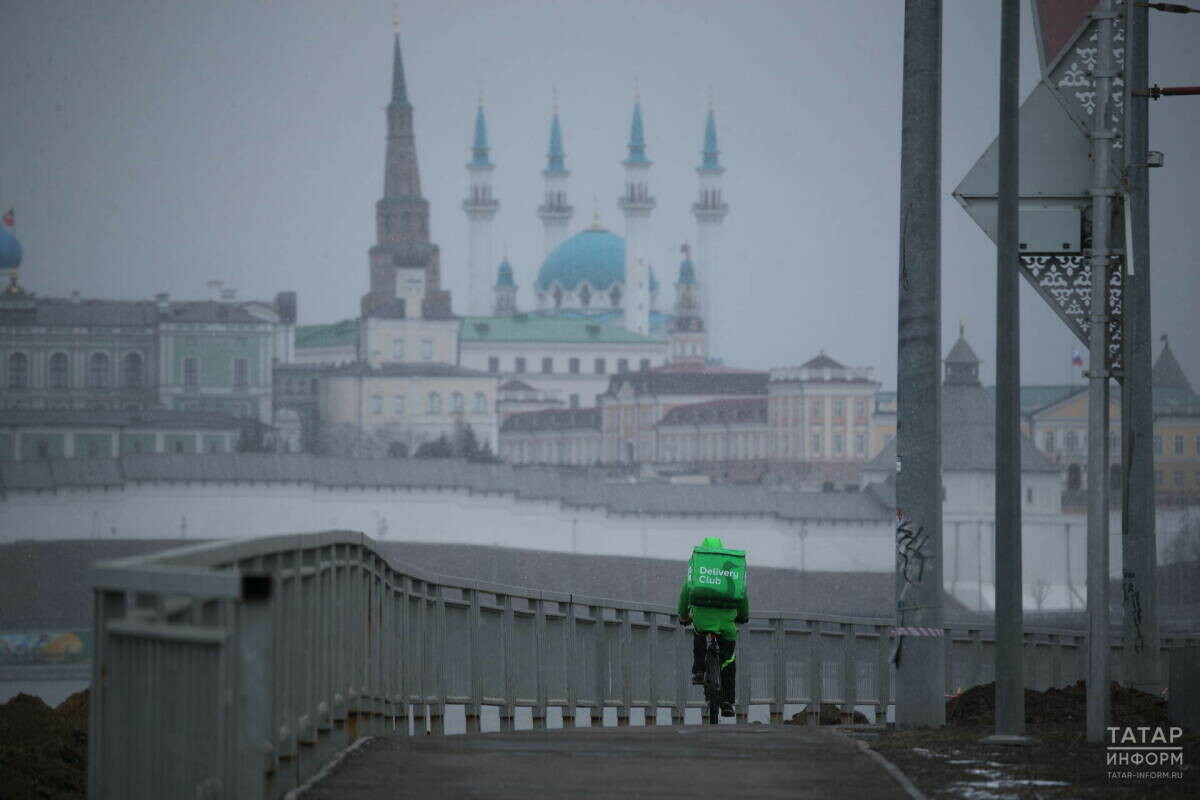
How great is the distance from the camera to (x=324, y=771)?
7.56 meters

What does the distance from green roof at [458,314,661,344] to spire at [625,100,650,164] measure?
22.2m

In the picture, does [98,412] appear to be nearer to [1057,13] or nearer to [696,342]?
[696,342]

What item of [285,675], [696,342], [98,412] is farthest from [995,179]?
[696,342]

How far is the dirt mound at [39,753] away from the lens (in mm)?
8766

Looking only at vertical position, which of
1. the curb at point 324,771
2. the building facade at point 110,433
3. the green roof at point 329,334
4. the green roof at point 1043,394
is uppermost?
the green roof at point 329,334

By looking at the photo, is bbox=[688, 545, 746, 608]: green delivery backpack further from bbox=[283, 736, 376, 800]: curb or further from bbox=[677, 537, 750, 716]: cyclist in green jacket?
bbox=[283, 736, 376, 800]: curb

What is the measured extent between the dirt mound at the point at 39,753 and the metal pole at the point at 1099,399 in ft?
14.5

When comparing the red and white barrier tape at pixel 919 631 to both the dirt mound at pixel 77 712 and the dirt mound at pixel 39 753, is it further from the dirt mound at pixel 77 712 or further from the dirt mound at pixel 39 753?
the dirt mound at pixel 77 712

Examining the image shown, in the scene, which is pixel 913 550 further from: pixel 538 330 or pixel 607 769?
pixel 538 330

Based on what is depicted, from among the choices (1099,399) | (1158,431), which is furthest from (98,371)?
(1099,399)

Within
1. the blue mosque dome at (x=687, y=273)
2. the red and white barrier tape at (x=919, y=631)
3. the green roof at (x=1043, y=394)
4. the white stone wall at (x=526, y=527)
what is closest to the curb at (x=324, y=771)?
the red and white barrier tape at (x=919, y=631)

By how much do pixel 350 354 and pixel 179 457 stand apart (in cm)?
3810

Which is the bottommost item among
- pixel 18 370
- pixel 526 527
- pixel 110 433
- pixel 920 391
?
pixel 526 527

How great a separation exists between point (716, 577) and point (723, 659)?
68 centimetres
